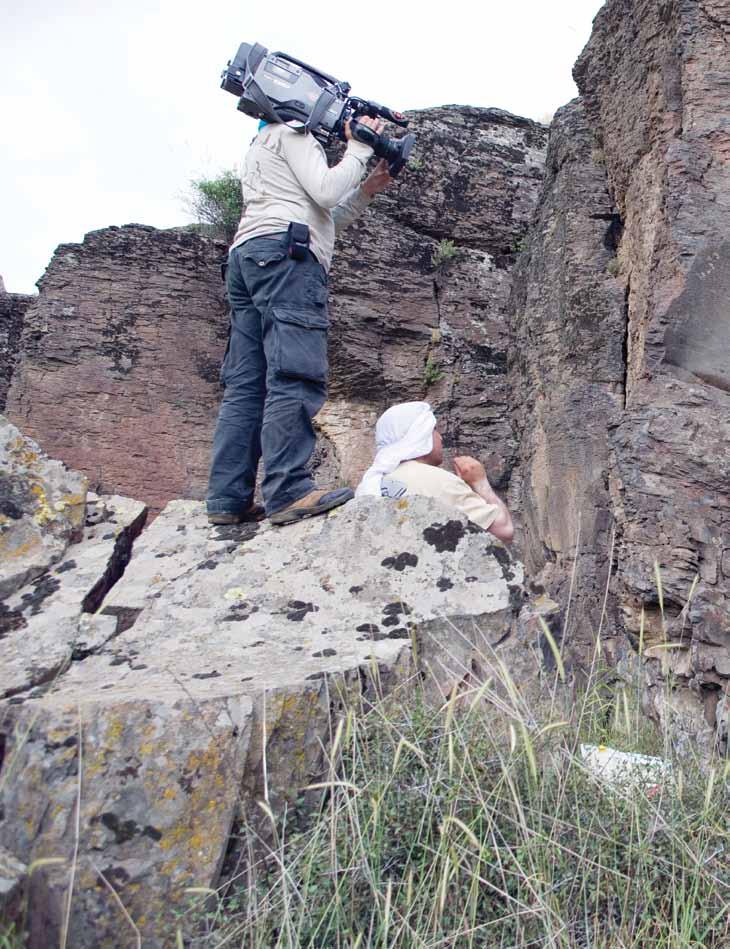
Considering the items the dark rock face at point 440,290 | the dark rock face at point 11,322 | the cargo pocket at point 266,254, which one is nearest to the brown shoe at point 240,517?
the cargo pocket at point 266,254

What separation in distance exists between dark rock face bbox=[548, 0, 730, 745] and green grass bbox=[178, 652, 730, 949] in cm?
116

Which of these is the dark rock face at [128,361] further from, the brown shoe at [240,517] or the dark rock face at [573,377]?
the brown shoe at [240,517]

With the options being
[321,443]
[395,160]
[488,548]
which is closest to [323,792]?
[488,548]

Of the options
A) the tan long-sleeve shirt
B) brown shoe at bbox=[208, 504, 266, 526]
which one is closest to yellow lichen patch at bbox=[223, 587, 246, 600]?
brown shoe at bbox=[208, 504, 266, 526]

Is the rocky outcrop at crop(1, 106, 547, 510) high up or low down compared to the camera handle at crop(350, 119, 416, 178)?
down

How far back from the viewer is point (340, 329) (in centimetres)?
694

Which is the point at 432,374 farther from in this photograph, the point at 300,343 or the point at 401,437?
the point at 300,343

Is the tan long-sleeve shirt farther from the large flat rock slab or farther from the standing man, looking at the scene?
the large flat rock slab

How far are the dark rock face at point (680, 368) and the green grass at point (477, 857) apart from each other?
3.80 ft

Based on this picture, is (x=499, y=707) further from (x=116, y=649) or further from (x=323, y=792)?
(x=116, y=649)

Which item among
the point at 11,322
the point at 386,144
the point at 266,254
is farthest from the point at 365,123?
the point at 11,322

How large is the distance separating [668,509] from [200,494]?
3847 millimetres

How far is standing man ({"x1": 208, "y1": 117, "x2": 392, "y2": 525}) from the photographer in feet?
12.5

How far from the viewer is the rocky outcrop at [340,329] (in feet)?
22.8
